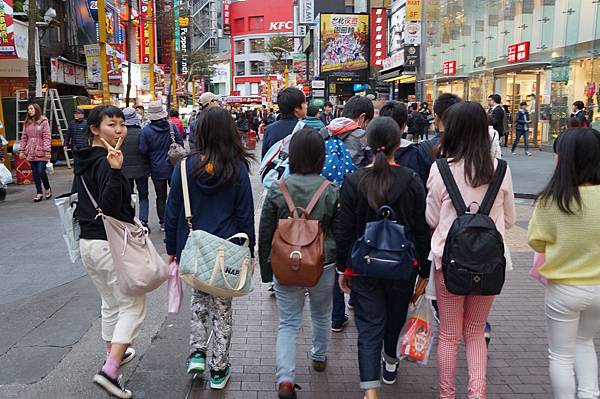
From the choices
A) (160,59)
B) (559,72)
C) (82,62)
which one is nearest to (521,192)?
(559,72)

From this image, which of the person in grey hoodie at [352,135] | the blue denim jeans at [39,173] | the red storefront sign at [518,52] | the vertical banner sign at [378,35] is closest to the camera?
the person in grey hoodie at [352,135]

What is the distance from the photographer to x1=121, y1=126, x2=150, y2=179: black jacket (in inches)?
322

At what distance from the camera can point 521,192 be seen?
11273 millimetres

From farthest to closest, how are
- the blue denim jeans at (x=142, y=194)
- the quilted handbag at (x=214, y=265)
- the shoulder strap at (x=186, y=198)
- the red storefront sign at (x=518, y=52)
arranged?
1. the red storefront sign at (x=518, y=52)
2. the blue denim jeans at (x=142, y=194)
3. the shoulder strap at (x=186, y=198)
4. the quilted handbag at (x=214, y=265)

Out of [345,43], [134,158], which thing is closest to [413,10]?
[345,43]

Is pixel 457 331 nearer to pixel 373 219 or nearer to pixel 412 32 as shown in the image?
pixel 373 219

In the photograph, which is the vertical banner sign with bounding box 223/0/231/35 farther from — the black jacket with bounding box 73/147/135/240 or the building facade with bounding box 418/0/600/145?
the black jacket with bounding box 73/147/135/240

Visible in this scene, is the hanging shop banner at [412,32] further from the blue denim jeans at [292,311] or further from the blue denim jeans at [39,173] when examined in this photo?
the blue denim jeans at [292,311]

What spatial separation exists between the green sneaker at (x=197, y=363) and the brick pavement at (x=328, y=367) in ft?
0.40

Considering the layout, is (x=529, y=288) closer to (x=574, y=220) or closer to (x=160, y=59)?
(x=574, y=220)

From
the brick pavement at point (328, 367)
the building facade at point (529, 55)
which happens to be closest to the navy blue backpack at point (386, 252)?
the brick pavement at point (328, 367)

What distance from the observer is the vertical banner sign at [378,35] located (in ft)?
133

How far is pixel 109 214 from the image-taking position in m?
3.48

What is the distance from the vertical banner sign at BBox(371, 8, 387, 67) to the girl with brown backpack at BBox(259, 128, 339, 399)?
39.3 metres
